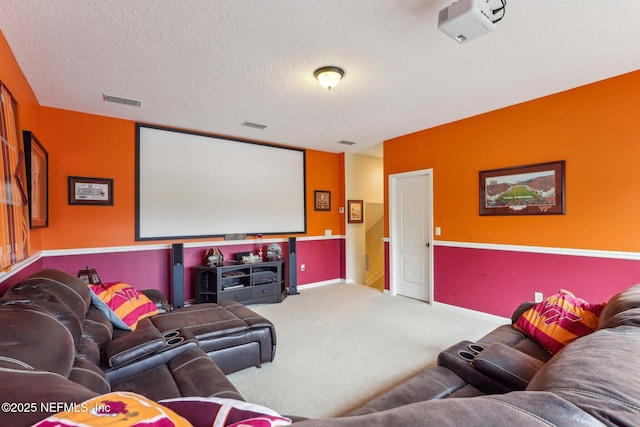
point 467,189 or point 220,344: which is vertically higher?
point 467,189

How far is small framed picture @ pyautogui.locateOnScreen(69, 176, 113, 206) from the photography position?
371 centimetres

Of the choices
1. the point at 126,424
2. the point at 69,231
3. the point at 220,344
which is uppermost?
the point at 69,231

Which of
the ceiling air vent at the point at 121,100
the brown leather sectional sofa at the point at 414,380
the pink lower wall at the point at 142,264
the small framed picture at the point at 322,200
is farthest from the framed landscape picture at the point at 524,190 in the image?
the ceiling air vent at the point at 121,100

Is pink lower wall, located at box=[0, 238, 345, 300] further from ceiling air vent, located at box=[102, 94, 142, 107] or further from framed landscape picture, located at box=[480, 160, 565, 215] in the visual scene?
framed landscape picture, located at box=[480, 160, 565, 215]

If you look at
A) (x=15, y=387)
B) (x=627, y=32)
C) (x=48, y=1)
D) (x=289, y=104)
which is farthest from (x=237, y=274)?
(x=627, y=32)

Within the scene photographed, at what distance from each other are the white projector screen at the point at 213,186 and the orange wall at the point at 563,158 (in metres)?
2.67

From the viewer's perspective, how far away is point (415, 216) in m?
4.88

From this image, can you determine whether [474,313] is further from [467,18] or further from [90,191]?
[90,191]

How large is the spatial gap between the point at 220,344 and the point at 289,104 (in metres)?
2.73

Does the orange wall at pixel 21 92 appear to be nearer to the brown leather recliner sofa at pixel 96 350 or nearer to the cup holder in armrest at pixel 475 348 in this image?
the brown leather recliner sofa at pixel 96 350

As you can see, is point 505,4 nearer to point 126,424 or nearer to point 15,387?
point 126,424

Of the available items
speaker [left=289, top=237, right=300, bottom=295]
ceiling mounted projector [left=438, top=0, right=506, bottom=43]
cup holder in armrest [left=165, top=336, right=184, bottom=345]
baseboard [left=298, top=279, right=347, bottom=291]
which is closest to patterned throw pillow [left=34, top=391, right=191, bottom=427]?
cup holder in armrest [left=165, top=336, right=184, bottom=345]

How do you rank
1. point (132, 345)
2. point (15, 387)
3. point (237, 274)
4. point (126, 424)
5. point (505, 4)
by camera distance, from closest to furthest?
point (126, 424) < point (15, 387) < point (132, 345) < point (505, 4) < point (237, 274)

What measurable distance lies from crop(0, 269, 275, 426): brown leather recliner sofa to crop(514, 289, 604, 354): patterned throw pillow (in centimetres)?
193
